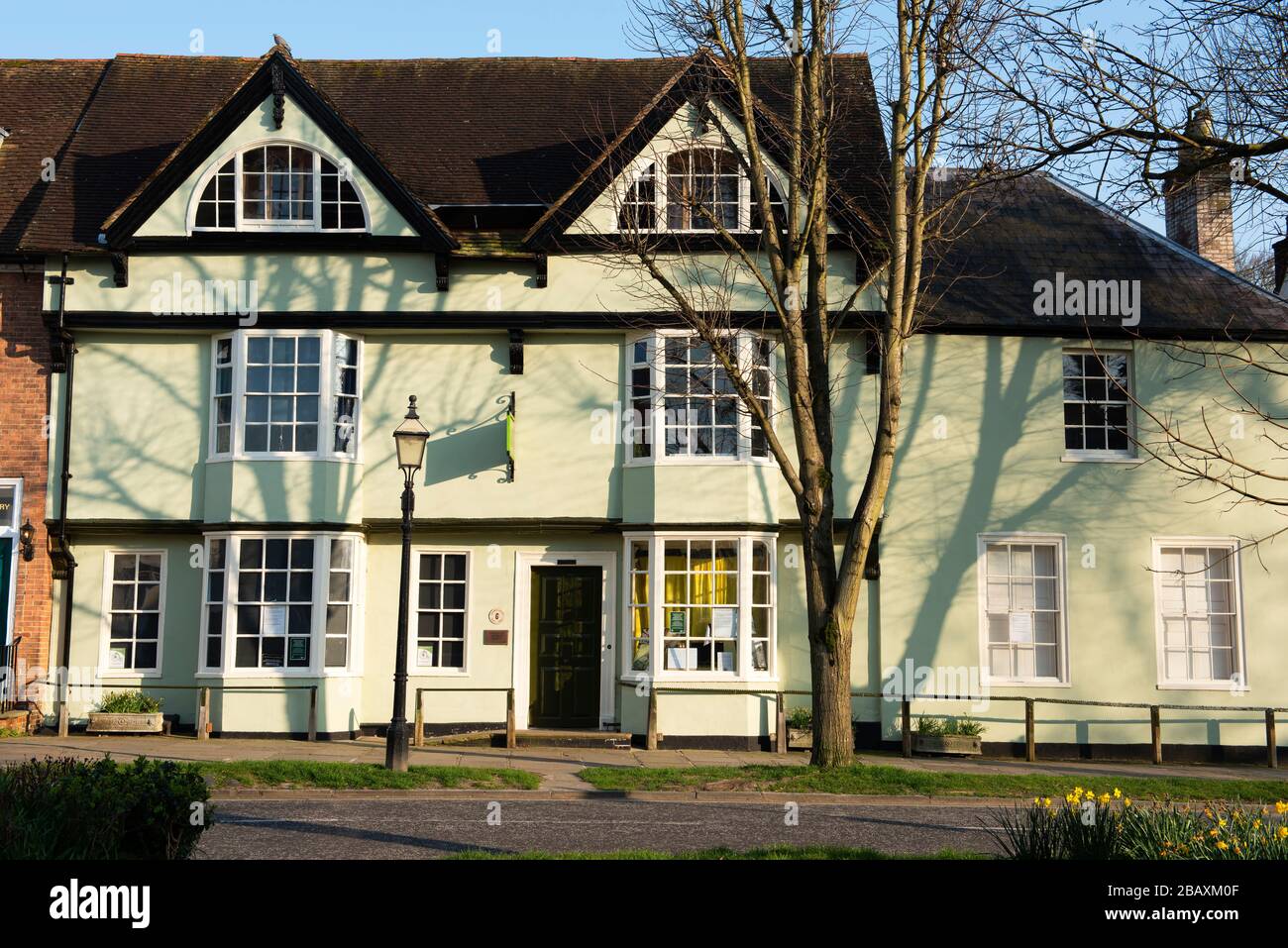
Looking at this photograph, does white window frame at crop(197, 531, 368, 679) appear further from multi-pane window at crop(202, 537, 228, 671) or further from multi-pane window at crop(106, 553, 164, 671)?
multi-pane window at crop(106, 553, 164, 671)

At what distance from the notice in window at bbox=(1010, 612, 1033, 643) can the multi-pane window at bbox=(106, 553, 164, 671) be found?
1300 centimetres

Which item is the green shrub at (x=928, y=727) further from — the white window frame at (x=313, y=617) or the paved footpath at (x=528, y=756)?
the white window frame at (x=313, y=617)

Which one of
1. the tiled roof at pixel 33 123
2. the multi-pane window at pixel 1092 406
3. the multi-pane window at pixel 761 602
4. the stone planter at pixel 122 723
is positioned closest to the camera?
the stone planter at pixel 122 723

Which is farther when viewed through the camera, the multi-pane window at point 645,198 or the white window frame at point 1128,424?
the white window frame at point 1128,424

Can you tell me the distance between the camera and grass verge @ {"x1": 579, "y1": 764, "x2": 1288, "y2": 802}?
47.5ft

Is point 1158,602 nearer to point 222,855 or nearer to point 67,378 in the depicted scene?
point 222,855

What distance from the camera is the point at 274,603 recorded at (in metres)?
19.3

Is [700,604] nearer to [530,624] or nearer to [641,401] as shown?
[530,624]

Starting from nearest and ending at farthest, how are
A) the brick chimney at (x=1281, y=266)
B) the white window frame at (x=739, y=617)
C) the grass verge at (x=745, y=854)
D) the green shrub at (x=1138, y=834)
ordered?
the green shrub at (x=1138, y=834) < the grass verge at (x=745, y=854) < the white window frame at (x=739, y=617) < the brick chimney at (x=1281, y=266)

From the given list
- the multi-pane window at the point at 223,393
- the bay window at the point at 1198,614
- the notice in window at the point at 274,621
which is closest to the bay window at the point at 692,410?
the notice in window at the point at 274,621

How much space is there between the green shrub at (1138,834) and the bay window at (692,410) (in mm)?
11150

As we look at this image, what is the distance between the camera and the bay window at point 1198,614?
1978 centimetres

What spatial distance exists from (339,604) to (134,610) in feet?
10.7

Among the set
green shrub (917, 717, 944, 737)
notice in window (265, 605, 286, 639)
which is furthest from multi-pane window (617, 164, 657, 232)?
green shrub (917, 717, 944, 737)
